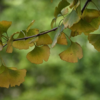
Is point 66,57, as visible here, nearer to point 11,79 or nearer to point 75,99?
point 11,79

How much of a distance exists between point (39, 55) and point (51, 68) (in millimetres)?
1505

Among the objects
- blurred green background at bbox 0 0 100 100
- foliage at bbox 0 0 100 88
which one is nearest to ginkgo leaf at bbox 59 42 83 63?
foliage at bbox 0 0 100 88

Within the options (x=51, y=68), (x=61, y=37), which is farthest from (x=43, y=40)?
(x=51, y=68)

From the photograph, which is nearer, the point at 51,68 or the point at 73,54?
the point at 73,54

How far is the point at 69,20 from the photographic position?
361 millimetres

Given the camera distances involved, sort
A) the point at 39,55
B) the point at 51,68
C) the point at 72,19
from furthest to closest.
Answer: the point at 51,68, the point at 39,55, the point at 72,19

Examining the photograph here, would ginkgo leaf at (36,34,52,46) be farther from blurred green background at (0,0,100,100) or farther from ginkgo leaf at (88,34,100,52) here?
blurred green background at (0,0,100,100)

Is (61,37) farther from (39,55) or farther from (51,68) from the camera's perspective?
(51,68)

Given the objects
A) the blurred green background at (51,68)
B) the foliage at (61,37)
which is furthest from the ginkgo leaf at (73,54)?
the blurred green background at (51,68)

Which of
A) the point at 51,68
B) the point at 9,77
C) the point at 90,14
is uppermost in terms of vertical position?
the point at 90,14

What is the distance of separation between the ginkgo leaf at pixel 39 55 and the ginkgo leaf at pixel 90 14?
0.33ft

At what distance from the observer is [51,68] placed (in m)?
1.96

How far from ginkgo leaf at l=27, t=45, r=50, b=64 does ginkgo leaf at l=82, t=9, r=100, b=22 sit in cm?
10

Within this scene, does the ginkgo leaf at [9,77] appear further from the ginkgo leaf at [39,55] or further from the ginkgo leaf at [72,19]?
the ginkgo leaf at [72,19]
